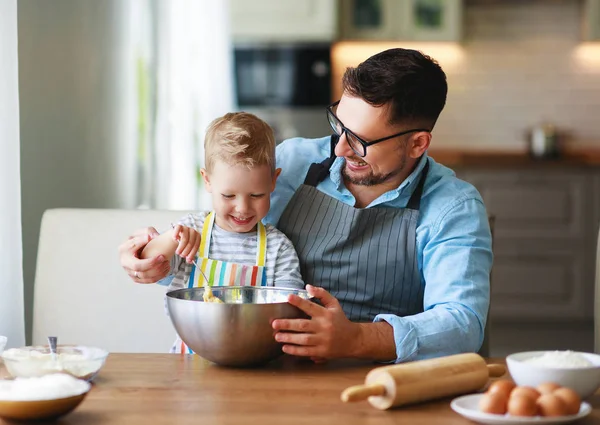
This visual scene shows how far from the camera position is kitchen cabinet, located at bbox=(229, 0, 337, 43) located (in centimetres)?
506

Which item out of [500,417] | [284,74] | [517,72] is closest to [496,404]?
[500,417]

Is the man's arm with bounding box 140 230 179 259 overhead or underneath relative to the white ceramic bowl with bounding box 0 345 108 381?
overhead

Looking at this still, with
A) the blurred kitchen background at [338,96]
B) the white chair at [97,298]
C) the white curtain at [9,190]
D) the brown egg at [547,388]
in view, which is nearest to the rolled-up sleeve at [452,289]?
the brown egg at [547,388]

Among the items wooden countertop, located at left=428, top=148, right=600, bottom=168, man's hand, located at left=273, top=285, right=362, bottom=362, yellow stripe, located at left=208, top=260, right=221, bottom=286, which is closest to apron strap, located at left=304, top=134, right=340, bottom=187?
yellow stripe, located at left=208, top=260, right=221, bottom=286

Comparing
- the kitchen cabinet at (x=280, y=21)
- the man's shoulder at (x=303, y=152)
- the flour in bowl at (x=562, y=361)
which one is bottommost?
the flour in bowl at (x=562, y=361)

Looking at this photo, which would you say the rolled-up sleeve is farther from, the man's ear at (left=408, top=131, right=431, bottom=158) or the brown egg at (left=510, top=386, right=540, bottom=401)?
the brown egg at (left=510, top=386, right=540, bottom=401)

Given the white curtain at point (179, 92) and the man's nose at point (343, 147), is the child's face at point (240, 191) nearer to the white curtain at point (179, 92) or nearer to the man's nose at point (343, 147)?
the man's nose at point (343, 147)

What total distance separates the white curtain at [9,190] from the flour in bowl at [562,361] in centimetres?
144

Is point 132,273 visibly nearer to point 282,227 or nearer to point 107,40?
point 282,227

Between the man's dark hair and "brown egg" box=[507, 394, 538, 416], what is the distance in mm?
909

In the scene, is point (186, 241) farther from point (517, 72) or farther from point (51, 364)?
point (517, 72)

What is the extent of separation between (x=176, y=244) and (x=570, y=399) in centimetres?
91

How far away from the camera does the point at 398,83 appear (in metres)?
1.84

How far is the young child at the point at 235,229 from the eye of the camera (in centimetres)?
173
